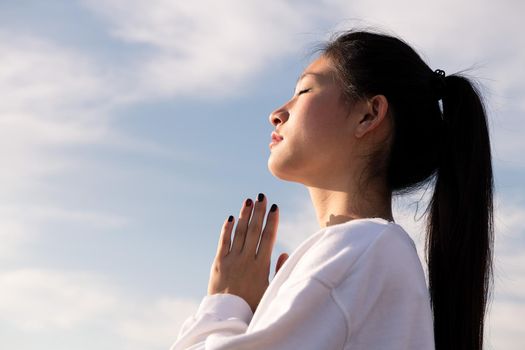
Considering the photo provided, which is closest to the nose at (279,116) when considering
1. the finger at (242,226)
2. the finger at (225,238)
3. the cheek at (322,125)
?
the cheek at (322,125)

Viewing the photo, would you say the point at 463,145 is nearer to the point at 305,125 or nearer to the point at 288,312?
the point at 305,125

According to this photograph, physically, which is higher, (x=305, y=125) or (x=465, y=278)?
(x=305, y=125)

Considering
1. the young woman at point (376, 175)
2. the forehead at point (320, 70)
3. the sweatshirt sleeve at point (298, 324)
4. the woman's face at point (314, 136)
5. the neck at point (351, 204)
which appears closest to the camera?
the sweatshirt sleeve at point (298, 324)

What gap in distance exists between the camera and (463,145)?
13.9 ft

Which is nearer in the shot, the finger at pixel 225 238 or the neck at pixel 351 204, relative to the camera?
the neck at pixel 351 204

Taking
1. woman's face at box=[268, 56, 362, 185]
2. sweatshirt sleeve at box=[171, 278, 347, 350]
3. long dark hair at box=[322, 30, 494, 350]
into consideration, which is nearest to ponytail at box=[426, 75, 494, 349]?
long dark hair at box=[322, 30, 494, 350]

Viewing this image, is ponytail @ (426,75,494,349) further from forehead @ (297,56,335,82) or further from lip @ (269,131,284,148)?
lip @ (269,131,284,148)

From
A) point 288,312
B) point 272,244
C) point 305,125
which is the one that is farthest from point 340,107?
point 288,312

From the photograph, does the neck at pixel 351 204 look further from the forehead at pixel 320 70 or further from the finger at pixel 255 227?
the forehead at pixel 320 70

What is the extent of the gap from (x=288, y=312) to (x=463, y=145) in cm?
160

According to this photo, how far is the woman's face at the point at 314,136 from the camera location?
13.3 feet

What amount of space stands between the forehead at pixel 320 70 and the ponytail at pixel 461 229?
0.67 m

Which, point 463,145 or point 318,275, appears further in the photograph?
point 463,145

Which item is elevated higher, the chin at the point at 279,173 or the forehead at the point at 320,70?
the forehead at the point at 320,70
